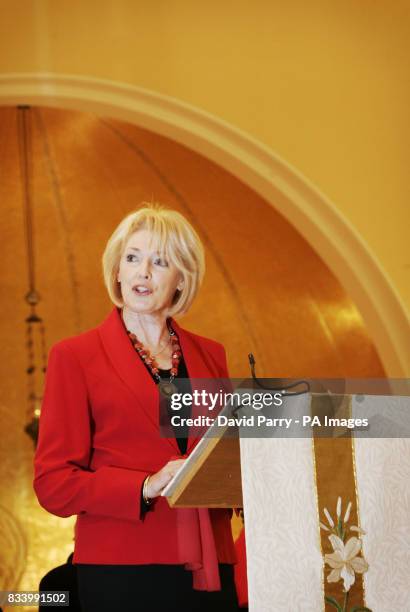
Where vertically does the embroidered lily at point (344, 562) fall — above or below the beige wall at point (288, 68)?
below

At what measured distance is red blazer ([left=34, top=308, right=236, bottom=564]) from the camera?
2.44 m

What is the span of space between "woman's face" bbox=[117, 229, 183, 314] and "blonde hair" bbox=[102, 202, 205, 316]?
0.02 meters

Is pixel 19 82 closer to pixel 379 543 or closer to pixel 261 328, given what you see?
pixel 379 543

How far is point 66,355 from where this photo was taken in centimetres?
264

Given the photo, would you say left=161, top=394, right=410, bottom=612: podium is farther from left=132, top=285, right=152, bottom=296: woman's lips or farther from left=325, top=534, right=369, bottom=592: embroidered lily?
left=132, top=285, right=152, bottom=296: woman's lips

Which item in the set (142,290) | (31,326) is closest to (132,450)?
(142,290)

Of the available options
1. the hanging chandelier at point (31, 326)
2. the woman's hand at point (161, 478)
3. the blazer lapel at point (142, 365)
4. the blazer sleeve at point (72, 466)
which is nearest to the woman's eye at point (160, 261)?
the blazer lapel at point (142, 365)

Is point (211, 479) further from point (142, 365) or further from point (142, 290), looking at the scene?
point (142, 290)

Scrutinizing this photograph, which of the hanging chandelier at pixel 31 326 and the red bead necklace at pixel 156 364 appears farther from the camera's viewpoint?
the hanging chandelier at pixel 31 326

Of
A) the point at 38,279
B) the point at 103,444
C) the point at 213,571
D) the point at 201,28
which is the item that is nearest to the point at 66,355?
the point at 103,444

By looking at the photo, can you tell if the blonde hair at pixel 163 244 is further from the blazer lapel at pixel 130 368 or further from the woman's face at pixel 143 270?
the blazer lapel at pixel 130 368

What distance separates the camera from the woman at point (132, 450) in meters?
2.43

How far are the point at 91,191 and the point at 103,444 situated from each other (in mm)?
6253

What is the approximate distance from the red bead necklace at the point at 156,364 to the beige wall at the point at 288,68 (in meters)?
2.09
